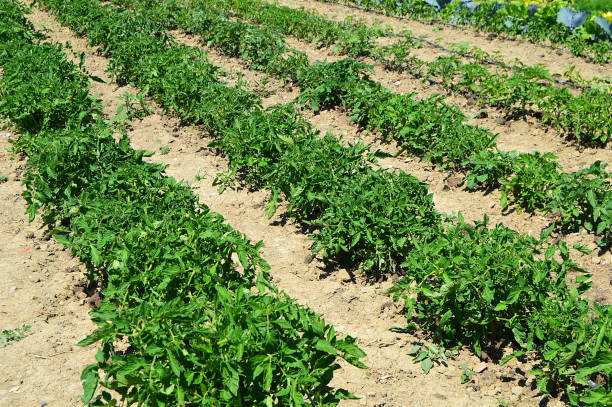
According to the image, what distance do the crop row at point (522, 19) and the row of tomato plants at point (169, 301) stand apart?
722 cm

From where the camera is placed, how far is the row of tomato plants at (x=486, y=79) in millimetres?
6238

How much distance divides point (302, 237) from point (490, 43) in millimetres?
6343

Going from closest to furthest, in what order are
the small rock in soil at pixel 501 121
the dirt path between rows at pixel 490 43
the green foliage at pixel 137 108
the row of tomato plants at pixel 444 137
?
1. the row of tomato plants at pixel 444 137
2. the small rock in soil at pixel 501 121
3. the green foliage at pixel 137 108
4. the dirt path between rows at pixel 490 43

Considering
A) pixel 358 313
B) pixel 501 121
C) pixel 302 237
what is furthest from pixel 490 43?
pixel 358 313

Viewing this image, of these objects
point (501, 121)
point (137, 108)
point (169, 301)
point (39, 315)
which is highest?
point (501, 121)

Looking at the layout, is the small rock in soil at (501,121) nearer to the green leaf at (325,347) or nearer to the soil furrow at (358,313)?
the soil furrow at (358,313)

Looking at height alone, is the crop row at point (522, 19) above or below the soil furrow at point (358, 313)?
above

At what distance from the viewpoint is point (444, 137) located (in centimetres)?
604

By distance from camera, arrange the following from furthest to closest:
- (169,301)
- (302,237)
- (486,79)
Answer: (486,79) → (302,237) → (169,301)

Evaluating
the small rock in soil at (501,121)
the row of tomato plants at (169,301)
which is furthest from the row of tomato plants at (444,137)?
the row of tomato plants at (169,301)

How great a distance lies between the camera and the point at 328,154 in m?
5.09

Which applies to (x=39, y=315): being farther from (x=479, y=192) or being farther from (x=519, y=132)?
(x=519, y=132)

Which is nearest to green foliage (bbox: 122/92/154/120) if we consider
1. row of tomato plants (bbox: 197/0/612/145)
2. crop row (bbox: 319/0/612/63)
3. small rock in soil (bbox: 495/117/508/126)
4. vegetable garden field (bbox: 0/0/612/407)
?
vegetable garden field (bbox: 0/0/612/407)

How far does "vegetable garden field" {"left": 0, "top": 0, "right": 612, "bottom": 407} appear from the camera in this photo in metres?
2.96
